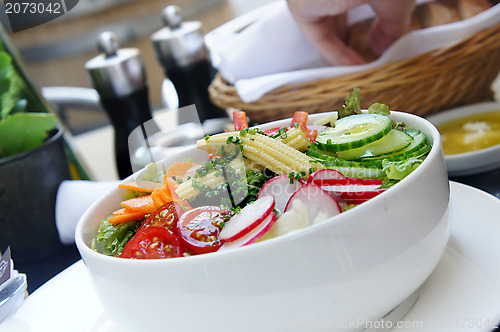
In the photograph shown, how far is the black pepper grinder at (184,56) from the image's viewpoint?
1.19 metres

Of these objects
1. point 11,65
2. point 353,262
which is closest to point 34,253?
point 11,65

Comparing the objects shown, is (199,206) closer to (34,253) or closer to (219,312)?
(219,312)

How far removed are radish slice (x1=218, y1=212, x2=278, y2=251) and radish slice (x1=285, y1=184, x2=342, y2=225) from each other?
2cm

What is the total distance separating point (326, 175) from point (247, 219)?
79mm

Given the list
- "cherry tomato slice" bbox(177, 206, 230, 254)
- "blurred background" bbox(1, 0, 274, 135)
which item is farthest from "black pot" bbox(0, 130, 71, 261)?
"blurred background" bbox(1, 0, 274, 135)

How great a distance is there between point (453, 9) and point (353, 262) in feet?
2.52

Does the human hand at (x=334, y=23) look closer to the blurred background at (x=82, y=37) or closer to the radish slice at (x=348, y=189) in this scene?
the radish slice at (x=348, y=189)

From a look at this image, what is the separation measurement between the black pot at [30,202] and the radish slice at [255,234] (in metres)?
0.50

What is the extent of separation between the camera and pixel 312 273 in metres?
0.38

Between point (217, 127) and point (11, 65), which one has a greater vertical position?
point (11, 65)

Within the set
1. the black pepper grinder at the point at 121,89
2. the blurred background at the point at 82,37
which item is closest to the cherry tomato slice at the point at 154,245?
the black pepper grinder at the point at 121,89

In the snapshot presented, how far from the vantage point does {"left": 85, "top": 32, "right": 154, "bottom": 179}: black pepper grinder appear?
43.6 inches

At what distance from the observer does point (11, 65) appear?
3.02 ft

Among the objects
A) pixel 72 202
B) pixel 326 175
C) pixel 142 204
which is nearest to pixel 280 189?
pixel 326 175
